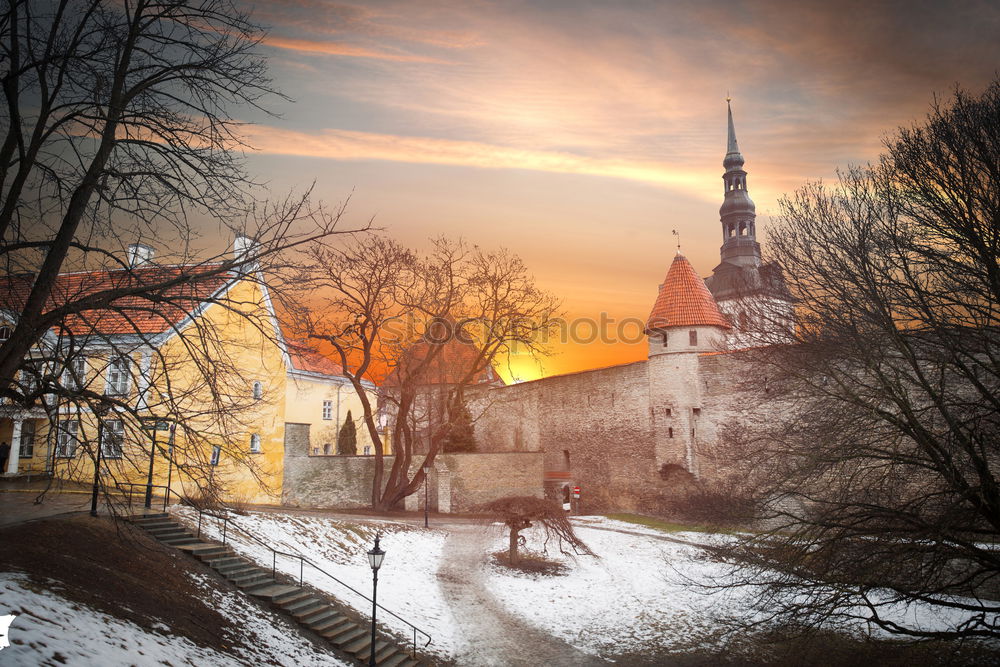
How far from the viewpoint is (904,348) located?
8750 millimetres

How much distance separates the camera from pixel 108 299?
6254 millimetres

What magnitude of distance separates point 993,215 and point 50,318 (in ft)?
34.7

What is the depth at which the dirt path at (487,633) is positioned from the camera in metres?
12.2

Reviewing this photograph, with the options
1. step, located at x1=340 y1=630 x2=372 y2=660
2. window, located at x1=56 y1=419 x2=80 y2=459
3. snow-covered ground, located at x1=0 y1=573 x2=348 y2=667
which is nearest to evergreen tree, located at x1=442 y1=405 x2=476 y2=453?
step, located at x1=340 y1=630 x2=372 y2=660

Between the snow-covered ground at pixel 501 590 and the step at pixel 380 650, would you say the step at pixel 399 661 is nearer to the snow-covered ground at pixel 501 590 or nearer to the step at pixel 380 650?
the step at pixel 380 650

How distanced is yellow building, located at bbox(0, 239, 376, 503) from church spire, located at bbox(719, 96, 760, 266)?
1089 inches

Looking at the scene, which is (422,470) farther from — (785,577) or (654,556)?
(785,577)

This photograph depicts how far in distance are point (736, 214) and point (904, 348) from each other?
4202 cm

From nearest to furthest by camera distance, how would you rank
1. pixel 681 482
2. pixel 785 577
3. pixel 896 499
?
pixel 785 577 < pixel 896 499 < pixel 681 482

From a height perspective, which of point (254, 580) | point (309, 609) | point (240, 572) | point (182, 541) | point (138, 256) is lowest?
point (309, 609)

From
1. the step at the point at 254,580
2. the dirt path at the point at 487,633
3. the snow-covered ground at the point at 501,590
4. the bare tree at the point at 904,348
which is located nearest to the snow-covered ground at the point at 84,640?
the step at the point at 254,580

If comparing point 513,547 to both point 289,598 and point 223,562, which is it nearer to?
point 289,598

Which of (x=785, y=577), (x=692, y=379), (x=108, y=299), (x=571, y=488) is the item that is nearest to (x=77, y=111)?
(x=108, y=299)

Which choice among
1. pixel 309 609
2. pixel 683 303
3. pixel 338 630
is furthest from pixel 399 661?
pixel 683 303
